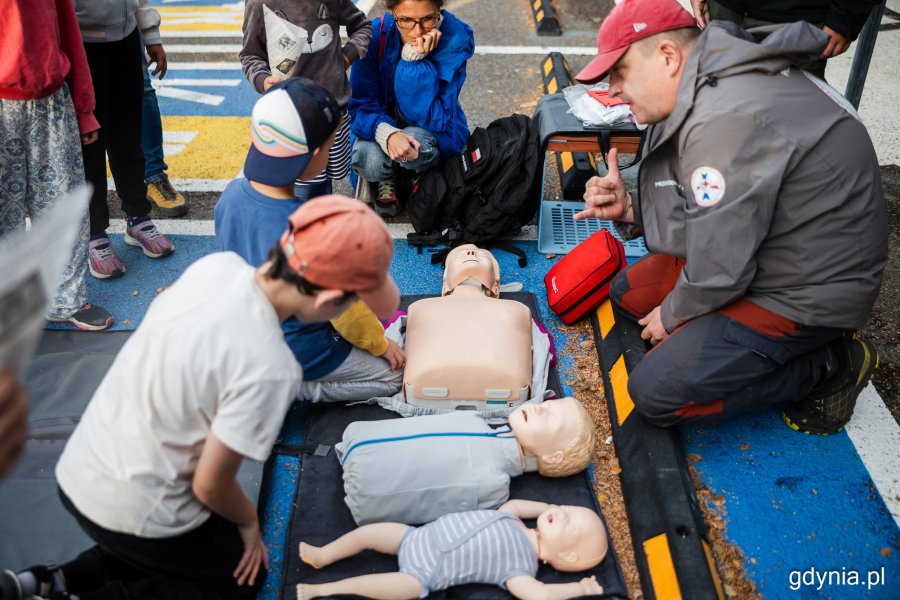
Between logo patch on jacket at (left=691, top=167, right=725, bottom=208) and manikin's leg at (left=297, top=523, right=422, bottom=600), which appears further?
logo patch on jacket at (left=691, top=167, right=725, bottom=208)

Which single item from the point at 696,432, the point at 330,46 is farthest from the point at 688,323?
the point at 330,46

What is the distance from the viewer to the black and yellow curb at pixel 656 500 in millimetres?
2430

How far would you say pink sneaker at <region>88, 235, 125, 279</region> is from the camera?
156 inches

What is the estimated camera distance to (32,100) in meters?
3.11

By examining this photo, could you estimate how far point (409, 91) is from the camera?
4148 millimetres

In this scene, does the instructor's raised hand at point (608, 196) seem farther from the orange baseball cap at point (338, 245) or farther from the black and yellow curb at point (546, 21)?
the black and yellow curb at point (546, 21)

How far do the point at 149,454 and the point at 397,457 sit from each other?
3.30 ft

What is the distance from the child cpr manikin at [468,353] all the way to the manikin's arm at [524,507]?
0.54 meters

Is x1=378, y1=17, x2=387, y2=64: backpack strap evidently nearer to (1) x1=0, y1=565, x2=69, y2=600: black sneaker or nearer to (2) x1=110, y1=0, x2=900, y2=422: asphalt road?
(2) x1=110, y1=0, x2=900, y2=422: asphalt road

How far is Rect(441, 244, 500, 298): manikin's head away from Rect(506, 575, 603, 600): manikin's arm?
1.57m

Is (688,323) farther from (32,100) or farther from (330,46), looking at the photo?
(32,100)

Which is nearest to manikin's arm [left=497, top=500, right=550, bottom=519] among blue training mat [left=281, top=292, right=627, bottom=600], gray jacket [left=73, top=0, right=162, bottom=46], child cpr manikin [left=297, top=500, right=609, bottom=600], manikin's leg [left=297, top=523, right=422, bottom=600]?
child cpr manikin [left=297, top=500, right=609, bottom=600]

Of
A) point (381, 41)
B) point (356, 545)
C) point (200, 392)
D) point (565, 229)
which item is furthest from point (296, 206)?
point (565, 229)

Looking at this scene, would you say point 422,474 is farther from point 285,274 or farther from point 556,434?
point 285,274
